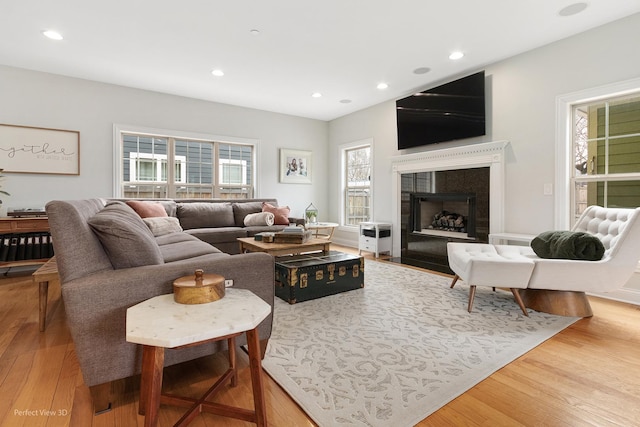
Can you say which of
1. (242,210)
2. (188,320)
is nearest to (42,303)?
(188,320)

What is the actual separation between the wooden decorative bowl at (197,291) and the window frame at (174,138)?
4.14 m

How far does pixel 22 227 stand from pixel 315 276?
3407 millimetres

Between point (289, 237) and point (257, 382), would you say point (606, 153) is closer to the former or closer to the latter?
point (289, 237)

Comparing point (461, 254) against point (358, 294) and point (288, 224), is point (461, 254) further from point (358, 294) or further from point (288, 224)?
point (288, 224)

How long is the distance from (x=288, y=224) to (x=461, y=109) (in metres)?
2.94

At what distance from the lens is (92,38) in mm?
3242

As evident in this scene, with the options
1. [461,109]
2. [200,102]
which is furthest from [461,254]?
[200,102]

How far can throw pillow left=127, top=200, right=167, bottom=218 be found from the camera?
402 cm

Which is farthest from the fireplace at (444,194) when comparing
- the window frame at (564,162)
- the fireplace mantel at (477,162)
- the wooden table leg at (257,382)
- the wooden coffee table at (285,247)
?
the wooden table leg at (257,382)

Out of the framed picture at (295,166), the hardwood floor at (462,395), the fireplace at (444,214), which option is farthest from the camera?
the framed picture at (295,166)

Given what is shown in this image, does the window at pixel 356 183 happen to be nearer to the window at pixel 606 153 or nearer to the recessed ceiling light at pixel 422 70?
the recessed ceiling light at pixel 422 70

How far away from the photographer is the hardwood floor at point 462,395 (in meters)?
1.34

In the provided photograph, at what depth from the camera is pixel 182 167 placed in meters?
5.24

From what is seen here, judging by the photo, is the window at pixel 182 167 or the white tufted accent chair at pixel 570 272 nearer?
the white tufted accent chair at pixel 570 272
